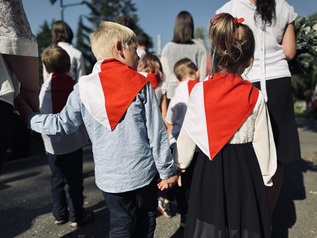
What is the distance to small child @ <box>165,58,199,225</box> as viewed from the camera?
2951 millimetres

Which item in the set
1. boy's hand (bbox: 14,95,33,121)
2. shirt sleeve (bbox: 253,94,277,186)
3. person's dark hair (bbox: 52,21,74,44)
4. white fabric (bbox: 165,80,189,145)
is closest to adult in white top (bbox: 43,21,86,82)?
person's dark hair (bbox: 52,21,74,44)

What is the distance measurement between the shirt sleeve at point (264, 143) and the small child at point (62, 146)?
1.62 m

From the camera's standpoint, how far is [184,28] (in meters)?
3.79

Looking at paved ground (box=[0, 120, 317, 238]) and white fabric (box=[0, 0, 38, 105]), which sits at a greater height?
white fabric (box=[0, 0, 38, 105])

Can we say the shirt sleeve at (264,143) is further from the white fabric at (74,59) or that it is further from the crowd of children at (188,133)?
the white fabric at (74,59)

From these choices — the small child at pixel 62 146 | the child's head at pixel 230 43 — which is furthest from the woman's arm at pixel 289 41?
the small child at pixel 62 146

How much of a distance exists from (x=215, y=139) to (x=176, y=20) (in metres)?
2.19

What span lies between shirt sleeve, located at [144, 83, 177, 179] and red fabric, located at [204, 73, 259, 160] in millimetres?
291

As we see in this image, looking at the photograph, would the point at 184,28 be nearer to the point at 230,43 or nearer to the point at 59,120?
the point at 230,43

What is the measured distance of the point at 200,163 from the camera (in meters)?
2.13

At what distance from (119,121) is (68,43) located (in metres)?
2.38

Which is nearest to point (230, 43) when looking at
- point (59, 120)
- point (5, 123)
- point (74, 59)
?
point (59, 120)

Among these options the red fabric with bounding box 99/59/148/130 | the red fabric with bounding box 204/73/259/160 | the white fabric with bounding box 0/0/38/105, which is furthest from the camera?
the red fabric with bounding box 204/73/259/160

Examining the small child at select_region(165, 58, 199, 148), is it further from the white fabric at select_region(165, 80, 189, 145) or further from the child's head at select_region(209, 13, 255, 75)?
the child's head at select_region(209, 13, 255, 75)
